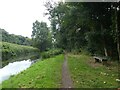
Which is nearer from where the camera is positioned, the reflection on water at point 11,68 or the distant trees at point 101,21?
the reflection on water at point 11,68

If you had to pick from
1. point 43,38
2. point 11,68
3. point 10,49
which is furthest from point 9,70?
point 43,38

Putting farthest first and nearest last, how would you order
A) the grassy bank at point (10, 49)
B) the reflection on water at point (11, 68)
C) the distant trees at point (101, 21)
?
the grassy bank at point (10, 49)
the distant trees at point (101, 21)
the reflection on water at point (11, 68)

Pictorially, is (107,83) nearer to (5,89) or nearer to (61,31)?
(5,89)

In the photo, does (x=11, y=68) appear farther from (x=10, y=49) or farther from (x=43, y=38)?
(x=43, y=38)

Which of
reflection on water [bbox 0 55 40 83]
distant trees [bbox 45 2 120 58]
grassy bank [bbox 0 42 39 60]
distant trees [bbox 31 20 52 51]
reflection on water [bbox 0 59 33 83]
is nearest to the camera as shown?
reflection on water [bbox 0 59 33 83]

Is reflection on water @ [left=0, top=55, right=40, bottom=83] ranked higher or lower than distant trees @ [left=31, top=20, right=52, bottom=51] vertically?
lower

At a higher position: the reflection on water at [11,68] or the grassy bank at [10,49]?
the grassy bank at [10,49]

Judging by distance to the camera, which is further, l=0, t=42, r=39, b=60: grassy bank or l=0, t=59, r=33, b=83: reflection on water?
l=0, t=42, r=39, b=60: grassy bank

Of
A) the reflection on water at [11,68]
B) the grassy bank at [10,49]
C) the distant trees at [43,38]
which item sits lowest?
the reflection on water at [11,68]

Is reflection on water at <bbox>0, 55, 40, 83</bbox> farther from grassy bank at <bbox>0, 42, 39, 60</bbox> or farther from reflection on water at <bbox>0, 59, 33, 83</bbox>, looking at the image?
grassy bank at <bbox>0, 42, 39, 60</bbox>

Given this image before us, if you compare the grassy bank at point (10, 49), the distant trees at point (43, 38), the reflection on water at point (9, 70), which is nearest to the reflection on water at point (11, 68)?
the reflection on water at point (9, 70)

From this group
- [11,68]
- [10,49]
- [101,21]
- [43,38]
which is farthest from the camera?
[43,38]

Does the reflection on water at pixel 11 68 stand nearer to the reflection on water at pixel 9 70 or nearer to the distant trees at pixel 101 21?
the reflection on water at pixel 9 70

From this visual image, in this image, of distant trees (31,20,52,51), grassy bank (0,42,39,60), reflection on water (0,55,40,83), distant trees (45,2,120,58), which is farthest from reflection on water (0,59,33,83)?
distant trees (31,20,52,51)
